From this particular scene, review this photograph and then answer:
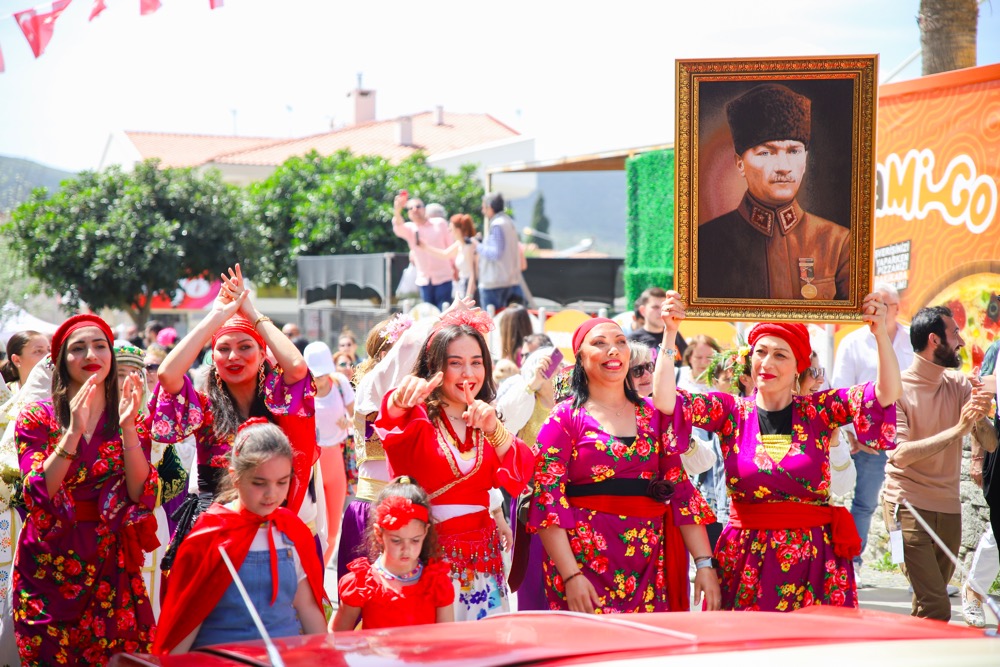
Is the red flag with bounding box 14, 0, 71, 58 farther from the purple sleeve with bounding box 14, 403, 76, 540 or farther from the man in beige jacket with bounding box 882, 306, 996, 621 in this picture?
the man in beige jacket with bounding box 882, 306, 996, 621

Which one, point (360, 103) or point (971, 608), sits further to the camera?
point (360, 103)

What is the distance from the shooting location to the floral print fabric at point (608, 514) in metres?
4.14

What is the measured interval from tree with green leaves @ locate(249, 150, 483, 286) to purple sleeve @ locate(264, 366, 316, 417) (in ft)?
95.3

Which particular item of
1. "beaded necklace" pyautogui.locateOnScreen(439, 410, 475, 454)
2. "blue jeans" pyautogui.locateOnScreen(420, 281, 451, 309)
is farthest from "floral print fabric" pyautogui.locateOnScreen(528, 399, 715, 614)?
"blue jeans" pyautogui.locateOnScreen(420, 281, 451, 309)

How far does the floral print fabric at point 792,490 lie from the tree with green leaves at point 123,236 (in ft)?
84.4

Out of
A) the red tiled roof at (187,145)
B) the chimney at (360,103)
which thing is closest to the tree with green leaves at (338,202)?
the red tiled roof at (187,145)

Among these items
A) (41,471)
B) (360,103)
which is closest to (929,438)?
(41,471)

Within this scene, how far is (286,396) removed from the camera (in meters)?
4.55

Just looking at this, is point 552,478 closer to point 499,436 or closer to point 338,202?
point 499,436

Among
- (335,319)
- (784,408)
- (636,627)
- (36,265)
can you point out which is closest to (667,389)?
(784,408)

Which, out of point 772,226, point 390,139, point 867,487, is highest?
point 390,139

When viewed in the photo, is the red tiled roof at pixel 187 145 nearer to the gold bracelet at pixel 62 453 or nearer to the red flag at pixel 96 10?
the red flag at pixel 96 10

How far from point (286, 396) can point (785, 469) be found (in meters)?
2.07

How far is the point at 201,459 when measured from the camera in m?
4.42
